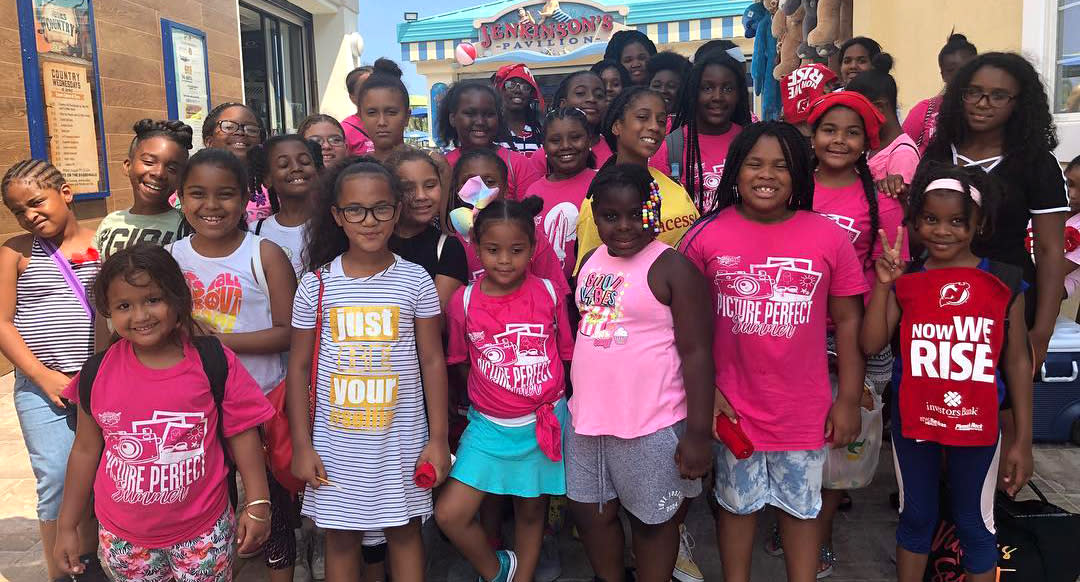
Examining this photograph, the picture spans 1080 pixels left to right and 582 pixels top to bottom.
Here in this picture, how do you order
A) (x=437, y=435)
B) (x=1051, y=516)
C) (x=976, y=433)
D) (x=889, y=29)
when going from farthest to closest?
(x=889, y=29) < (x=1051, y=516) < (x=437, y=435) < (x=976, y=433)

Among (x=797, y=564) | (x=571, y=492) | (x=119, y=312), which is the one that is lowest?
(x=797, y=564)

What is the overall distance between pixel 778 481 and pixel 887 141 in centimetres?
160

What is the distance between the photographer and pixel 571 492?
2.49 meters

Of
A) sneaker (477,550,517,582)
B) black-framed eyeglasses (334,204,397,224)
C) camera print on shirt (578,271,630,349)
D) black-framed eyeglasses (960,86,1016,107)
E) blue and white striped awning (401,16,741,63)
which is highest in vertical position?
blue and white striped awning (401,16,741,63)

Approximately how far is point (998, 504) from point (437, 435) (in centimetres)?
196

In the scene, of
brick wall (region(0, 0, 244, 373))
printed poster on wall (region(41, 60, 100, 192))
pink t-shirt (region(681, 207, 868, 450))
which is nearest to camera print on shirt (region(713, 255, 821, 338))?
pink t-shirt (region(681, 207, 868, 450))

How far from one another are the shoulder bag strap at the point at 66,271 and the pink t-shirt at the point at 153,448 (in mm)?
565

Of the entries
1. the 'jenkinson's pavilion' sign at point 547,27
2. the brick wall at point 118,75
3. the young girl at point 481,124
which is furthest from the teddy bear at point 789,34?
the 'jenkinson's pavilion' sign at point 547,27

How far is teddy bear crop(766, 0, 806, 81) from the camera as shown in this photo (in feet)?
25.2

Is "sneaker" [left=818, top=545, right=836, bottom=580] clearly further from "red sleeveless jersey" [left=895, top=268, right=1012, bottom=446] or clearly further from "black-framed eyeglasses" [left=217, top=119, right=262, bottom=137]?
"black-framed eyeglasses" [left=217, top=119, right=262, bottom=137]

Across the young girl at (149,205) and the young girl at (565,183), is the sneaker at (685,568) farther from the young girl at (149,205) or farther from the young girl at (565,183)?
the young girl at (149,205)

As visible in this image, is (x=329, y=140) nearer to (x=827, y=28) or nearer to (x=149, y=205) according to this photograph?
(x=149, y=205)

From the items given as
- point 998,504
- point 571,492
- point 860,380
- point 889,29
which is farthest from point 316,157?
Answer: point 889,29

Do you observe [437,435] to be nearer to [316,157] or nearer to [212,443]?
[212,443]
